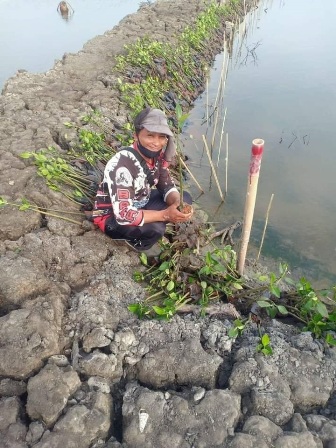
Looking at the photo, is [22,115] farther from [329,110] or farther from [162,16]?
[162,16]

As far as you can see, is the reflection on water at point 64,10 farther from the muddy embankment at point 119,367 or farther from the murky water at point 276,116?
the muddy embankment at point 119,367

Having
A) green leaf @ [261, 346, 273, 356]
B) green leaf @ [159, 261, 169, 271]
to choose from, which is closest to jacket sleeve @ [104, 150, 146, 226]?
green leaf @ [159, 261, 169, 271]

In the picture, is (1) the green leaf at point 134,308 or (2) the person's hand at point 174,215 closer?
(1) the green leaf at point 134,308

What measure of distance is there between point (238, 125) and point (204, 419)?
5.42 meters

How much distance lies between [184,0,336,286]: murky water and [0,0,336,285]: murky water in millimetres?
13

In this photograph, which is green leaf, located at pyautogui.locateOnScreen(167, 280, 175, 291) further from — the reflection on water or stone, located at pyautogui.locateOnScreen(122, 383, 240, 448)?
the reflection on water

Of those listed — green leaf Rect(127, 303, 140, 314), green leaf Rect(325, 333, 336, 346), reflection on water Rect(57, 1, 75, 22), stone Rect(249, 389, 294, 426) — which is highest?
reflection on water Rect(57, 1, 75, 22)

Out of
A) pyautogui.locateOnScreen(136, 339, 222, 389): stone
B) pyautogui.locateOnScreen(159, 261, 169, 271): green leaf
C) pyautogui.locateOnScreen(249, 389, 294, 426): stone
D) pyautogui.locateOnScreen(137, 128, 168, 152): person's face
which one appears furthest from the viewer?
pyautogui.locateOnScreen(159, 261, 169, 271): green leaf

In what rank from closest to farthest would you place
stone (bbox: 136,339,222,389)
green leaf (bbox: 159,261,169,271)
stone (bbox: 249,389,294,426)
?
stone (bbox: 249,389,294,426)
stone (bbox: 136,339,222,389)
green leaf (bbox: 159,261,169,271)

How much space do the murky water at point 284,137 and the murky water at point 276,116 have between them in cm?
1

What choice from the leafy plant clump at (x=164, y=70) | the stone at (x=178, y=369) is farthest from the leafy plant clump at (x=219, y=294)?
the leafy plant clump at (x=164, y=70)

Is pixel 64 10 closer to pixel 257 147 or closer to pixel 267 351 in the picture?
pixel 257 147

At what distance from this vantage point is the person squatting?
2.59 metres

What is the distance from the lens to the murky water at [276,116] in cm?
438
